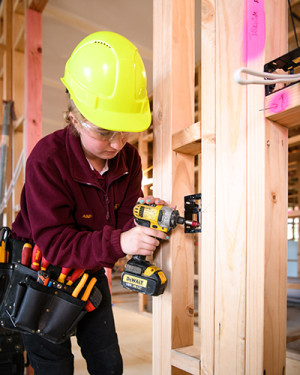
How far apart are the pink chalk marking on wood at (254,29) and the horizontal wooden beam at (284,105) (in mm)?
120

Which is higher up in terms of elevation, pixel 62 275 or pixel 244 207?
pixel 244 207

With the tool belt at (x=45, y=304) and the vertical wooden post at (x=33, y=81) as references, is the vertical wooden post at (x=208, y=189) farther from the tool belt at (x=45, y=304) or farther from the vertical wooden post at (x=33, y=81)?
the vertical wooden post at (x=33, y=81)

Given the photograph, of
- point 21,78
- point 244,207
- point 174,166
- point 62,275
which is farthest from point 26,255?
point 21,78

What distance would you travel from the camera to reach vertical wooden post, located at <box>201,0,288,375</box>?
764 millimetres

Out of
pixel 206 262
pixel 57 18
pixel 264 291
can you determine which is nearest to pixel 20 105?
pixel 57 18

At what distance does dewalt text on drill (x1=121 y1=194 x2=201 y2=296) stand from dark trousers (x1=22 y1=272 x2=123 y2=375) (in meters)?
0.46

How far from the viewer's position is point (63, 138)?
1356 millimetres

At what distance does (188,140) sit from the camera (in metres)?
1.00

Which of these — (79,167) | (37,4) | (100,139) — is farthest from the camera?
(37,4)

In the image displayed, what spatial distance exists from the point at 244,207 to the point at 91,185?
669mm

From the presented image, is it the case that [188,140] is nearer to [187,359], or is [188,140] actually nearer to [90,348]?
[187,359]

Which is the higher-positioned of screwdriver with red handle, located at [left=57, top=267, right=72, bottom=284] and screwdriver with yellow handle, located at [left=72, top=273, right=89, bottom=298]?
screwdriver with red handle, located at [left=57, top=267, right=72, bottom=284]

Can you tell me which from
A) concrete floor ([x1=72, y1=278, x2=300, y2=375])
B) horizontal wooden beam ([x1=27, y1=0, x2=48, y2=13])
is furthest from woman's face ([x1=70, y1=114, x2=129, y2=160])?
concrete floor ([x1=72, y1=278, x2=300, y2=375])

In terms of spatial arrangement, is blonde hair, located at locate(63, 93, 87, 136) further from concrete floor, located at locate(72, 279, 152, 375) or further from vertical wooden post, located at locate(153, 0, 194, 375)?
concrete floor, located at locate(72, 279, 152, 375)
